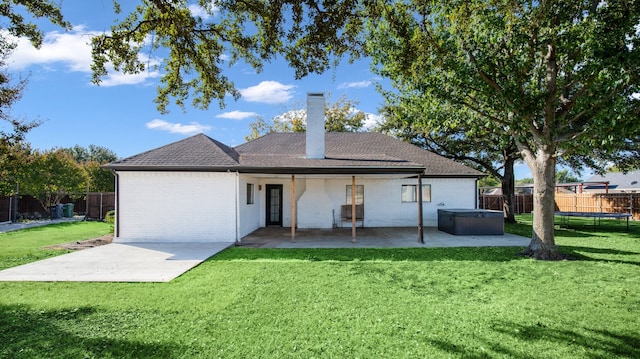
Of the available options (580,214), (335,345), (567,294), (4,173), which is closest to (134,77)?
(335,345)

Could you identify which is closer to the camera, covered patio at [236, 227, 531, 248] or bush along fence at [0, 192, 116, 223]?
covered patio at [236, 227, 531, 248]

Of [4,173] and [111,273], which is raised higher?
[4,173]

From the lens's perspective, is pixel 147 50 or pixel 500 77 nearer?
pixel 147 50

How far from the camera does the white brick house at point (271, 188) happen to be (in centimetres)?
1054

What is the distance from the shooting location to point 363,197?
14570mm

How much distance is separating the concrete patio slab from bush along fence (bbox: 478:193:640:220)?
19934 mm

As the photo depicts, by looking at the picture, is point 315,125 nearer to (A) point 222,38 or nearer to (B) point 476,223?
(A) point 222,38

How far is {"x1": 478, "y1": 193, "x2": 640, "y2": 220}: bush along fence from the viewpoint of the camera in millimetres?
20312

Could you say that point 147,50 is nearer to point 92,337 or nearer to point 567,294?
point 92,337

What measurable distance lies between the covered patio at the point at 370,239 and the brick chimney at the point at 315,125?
10.2 feet

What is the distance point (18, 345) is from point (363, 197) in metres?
12.2

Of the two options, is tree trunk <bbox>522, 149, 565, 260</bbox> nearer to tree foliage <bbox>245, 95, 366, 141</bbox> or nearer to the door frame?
the door frame

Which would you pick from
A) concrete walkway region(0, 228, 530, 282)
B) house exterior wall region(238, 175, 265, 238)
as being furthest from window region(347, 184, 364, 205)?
house exterior wall region(238, 175, 265, 238)

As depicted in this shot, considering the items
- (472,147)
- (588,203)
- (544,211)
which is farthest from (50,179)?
(588,203)
